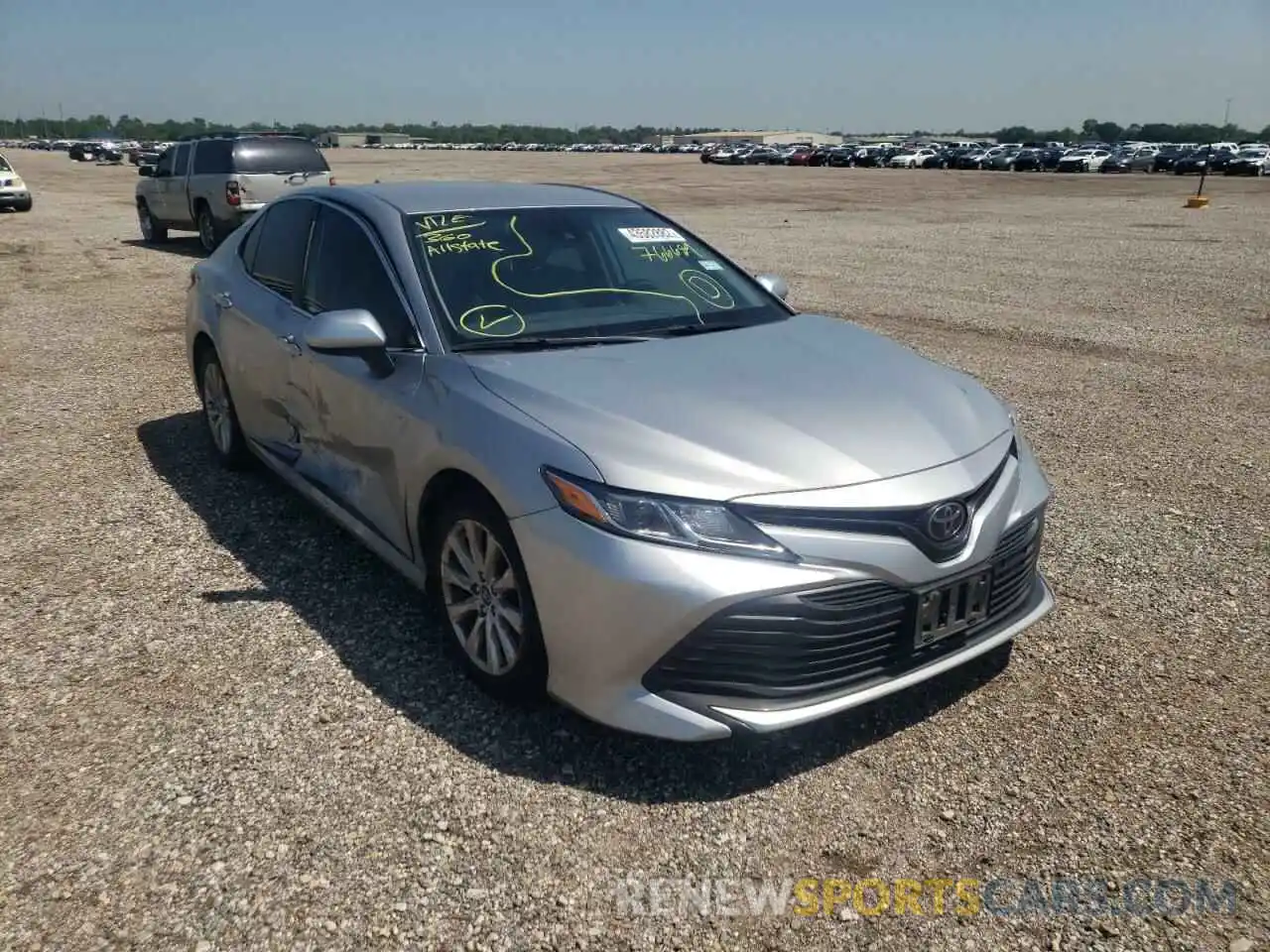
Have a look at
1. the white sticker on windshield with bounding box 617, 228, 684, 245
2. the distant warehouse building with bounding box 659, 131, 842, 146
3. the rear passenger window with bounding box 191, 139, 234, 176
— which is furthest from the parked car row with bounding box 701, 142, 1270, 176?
the distant warehouse building with bounding box 659, 131, 842, 146

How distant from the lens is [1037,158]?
57188 millimetres

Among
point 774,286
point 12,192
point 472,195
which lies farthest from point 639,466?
point 12,192

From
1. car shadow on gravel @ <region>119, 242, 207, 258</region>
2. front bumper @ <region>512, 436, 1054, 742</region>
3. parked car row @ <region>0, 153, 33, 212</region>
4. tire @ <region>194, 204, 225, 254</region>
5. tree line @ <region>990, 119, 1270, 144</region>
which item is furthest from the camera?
tree line @ <region>990, 119, 1270, 144</region>

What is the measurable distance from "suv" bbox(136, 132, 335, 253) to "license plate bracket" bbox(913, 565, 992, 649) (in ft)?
46.8

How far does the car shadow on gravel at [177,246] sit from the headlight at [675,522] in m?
15.2

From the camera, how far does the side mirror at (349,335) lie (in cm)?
354

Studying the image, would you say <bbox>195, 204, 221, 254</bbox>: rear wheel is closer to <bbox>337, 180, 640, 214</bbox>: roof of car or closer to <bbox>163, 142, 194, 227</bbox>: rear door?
<bbox>163, 142, 194, 227</bbox>: rear door

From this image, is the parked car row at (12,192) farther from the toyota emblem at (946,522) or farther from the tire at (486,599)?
the toyota emblem at (946,522)

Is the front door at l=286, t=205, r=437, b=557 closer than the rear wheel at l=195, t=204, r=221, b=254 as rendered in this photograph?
Yes

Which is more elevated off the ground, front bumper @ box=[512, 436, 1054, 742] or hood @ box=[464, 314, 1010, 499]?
hood @ box=[464, 314, 1010, 499]

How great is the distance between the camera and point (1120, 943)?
2.42 metres

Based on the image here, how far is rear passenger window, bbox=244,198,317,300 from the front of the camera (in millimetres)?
4613

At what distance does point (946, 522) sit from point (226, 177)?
1497cm

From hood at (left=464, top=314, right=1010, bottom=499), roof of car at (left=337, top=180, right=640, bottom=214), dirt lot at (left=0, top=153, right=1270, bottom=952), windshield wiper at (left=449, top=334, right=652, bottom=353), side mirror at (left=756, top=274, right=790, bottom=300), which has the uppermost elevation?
roof of car at (left=337, top=180, right=640, bottom=214)
